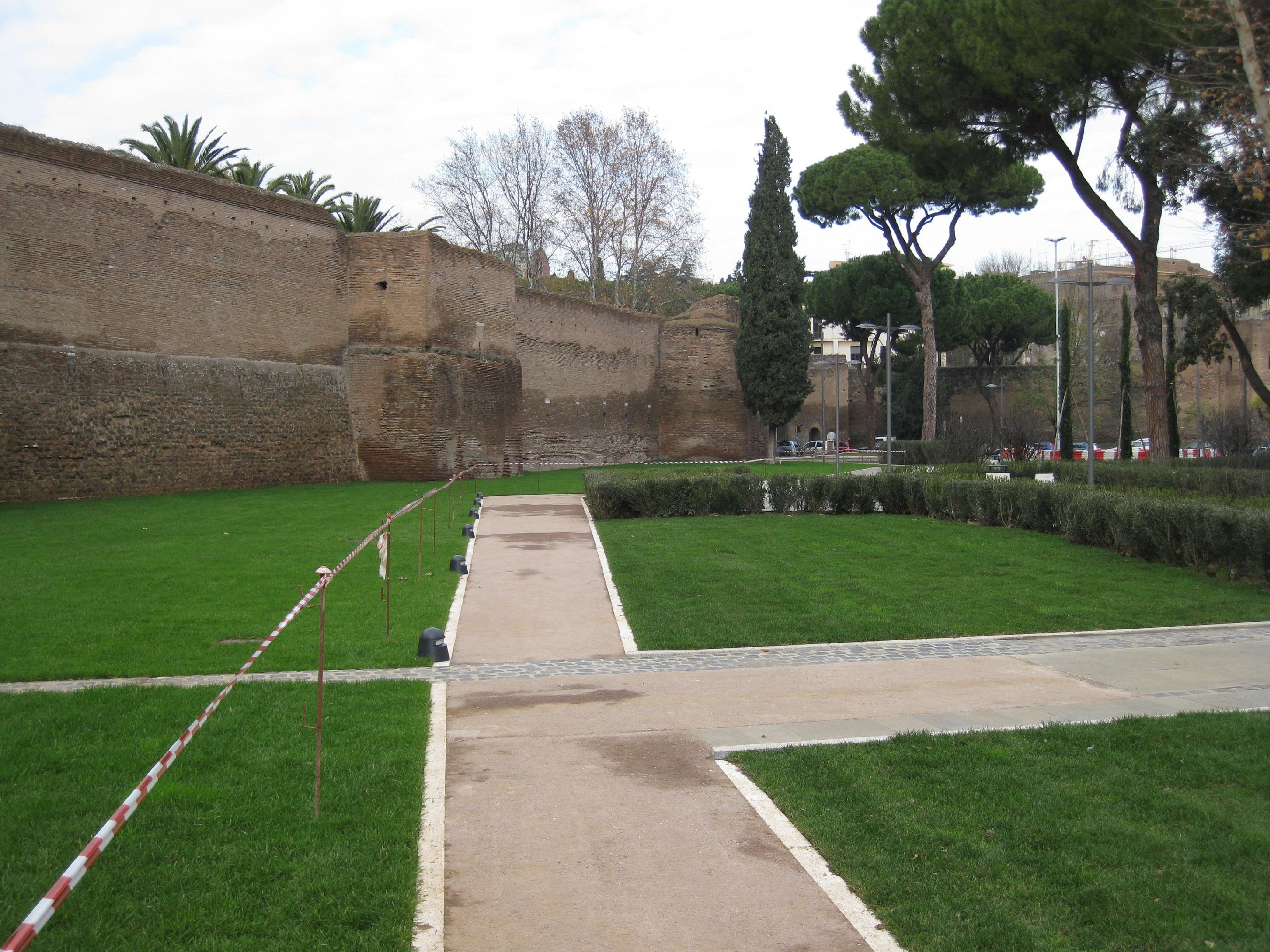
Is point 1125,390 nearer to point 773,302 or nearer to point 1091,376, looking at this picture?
point 773,302

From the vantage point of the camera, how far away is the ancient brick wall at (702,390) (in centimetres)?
4144

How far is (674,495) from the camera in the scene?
17.3 meters

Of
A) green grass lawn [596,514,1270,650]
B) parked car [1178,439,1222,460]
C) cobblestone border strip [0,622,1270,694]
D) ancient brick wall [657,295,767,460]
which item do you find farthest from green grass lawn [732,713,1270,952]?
ancient brick wall [657,295,767,460]

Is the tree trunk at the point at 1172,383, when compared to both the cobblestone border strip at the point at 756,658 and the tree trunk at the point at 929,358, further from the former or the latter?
the cobblestone border strip at the point at 756,658

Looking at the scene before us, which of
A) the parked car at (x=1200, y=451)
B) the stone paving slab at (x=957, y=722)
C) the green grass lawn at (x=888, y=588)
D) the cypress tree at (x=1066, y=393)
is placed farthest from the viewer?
the cypress tree at (x=1066, y=393)

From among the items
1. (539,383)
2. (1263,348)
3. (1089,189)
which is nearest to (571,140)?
(539,383)

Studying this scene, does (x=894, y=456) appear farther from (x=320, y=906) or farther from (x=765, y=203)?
(x=320, y=906)

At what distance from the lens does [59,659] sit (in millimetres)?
6891

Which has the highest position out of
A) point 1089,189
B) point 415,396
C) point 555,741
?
point 1089,189

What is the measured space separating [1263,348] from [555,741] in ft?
167

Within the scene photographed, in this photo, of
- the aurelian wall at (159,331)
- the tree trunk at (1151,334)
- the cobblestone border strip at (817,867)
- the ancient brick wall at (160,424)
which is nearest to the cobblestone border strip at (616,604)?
the cobblestone border strip at (817,867)

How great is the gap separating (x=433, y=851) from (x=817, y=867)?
1458 millimetres

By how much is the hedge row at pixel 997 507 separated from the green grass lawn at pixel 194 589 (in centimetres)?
360

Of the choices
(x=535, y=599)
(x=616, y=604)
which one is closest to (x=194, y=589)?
(x=535, y=599)
